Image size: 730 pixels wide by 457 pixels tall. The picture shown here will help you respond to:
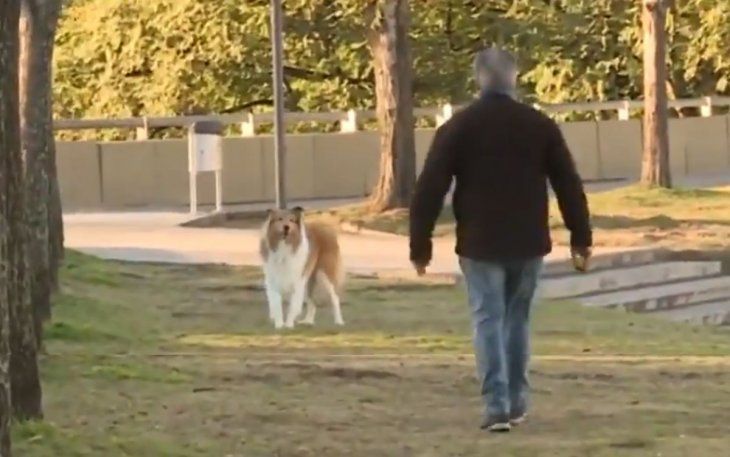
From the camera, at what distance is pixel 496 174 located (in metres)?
8.74

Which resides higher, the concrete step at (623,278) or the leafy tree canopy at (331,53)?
the leafy tree canopy at (331,53)

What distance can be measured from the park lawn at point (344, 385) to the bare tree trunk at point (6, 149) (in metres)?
1.25

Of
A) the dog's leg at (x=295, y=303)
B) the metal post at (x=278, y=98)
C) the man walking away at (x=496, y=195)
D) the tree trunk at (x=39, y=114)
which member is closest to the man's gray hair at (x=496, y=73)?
the man walking away at (x=496, y=195)

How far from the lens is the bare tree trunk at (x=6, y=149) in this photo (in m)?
6.36

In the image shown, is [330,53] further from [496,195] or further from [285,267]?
[496,195]

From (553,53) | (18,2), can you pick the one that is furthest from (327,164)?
(18,2)

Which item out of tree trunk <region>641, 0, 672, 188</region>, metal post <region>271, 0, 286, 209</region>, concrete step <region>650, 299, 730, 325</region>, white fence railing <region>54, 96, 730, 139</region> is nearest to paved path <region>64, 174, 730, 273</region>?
metal post <region>271, 0, 286, 209</region>

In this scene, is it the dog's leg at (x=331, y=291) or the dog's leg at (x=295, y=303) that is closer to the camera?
the dog's leg at (x=295, y=303)

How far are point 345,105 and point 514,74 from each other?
3238 centimetres

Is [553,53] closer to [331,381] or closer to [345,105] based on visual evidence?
[345,105]

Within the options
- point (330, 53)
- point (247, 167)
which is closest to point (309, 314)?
point (247, 167)

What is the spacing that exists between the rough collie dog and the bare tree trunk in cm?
658

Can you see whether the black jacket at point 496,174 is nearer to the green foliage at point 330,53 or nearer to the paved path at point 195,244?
the paved path at point 195,244

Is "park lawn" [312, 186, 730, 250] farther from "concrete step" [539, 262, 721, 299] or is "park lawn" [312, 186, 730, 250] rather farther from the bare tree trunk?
the bare tree trunk
